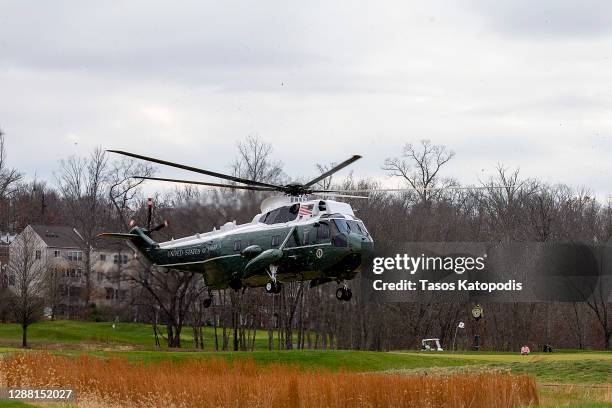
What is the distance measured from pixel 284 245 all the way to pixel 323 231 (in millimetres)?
1706

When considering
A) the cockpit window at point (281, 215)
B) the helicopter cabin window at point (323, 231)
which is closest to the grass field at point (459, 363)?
the helicopter cabin window at point (323, 231)

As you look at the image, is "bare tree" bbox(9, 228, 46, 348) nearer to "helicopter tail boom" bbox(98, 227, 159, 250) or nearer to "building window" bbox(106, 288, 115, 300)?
"building window" bbox(106, 288, 115, 300)

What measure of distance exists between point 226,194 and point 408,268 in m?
22.6

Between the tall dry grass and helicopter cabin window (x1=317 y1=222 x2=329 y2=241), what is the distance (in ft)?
17.1

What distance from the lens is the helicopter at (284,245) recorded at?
37625mm

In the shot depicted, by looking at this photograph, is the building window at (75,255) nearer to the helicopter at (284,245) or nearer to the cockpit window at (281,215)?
the helicopter at (284,245)

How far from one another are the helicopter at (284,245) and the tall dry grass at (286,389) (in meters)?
4.77

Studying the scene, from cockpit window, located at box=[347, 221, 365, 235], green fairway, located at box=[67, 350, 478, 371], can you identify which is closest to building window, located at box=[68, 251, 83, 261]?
green fairway, located at box=[67, 350, 478, 371]

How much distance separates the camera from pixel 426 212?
285 feet

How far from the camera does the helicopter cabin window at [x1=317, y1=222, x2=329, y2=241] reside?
37.7 meters

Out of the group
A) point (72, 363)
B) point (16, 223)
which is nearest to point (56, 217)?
point (16, 223)

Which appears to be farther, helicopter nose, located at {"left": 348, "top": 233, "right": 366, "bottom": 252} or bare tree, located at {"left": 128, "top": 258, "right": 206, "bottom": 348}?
bare tree, located at {"left": 128, "top": 258, "right": 206, "bottom": 348}

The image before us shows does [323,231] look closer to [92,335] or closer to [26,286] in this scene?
[26,286]

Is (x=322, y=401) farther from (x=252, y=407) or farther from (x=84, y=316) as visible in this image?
(x=84, y=316)
